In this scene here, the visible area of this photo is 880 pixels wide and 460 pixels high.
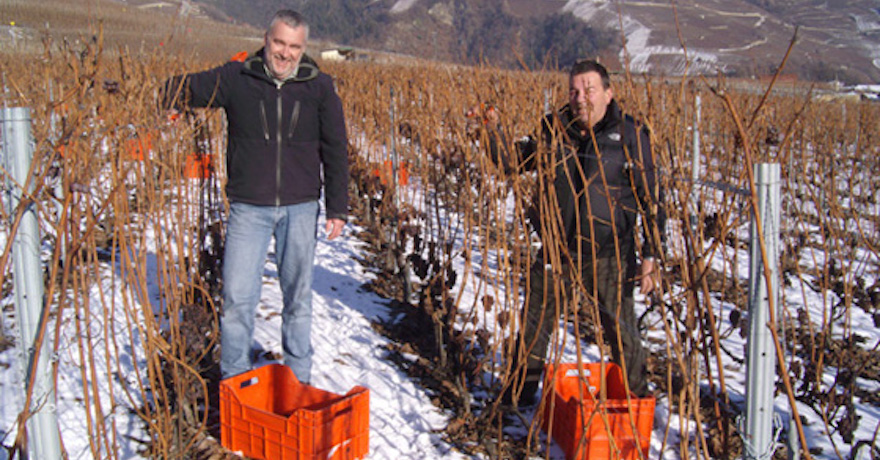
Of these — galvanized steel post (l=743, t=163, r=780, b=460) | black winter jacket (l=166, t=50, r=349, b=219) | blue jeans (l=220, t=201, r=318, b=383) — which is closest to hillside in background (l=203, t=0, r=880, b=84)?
black winter jacket (l=166, t=50, r=349, b=219)

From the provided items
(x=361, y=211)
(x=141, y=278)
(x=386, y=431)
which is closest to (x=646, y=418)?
(x=386, y=431)

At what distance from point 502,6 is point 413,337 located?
93.4 metres

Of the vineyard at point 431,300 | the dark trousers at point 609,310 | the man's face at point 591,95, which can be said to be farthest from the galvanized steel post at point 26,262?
the man's face at point 591,95

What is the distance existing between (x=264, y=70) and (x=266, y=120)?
0.57ft

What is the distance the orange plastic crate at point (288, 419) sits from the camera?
216 centimetres

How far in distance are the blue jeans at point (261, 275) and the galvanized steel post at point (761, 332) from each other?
1.59 m

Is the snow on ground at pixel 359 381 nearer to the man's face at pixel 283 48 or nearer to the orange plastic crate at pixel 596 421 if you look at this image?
the orange plastic crate at pixel 596 421

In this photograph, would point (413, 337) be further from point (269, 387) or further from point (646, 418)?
point (646, 418)

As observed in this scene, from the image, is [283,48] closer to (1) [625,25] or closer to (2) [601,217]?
(2) [601,217]

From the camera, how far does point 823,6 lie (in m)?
95.4

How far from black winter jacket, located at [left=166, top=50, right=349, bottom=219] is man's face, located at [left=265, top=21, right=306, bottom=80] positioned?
42 mm

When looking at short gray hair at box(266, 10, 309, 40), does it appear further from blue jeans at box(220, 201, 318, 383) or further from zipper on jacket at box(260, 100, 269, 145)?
blue jeans at box(220, 201, 318, 383)

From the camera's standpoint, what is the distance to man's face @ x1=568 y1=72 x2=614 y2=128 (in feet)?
7.75

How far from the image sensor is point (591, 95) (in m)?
2.37
